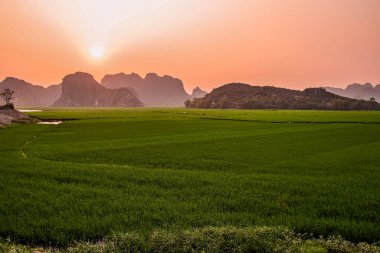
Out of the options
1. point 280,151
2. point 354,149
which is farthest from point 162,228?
point 354,149

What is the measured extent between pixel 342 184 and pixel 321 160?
6641 mm

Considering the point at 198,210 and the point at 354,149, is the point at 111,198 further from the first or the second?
the point at 354,149

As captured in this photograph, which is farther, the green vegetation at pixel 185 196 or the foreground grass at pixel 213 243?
the green vegetation at pixel 185 196

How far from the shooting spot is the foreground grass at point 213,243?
7773 millimetres

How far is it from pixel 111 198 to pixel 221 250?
17.9 ft

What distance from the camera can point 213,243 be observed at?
788cm

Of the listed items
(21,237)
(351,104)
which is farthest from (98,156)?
(351,104)

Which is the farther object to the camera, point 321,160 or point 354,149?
point 354,149

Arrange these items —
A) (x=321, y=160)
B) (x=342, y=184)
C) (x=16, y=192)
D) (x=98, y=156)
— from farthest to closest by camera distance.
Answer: (x=98, y=156), (x=321, y=160), (x=342, y=184), (x=16, y=192)

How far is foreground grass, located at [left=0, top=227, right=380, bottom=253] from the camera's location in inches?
306

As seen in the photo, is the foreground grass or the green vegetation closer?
the foreground grass

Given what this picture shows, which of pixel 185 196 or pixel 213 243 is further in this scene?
pixel 185 196

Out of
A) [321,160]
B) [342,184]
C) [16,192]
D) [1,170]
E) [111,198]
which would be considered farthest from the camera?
[321,160]

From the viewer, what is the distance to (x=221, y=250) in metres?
7.73
